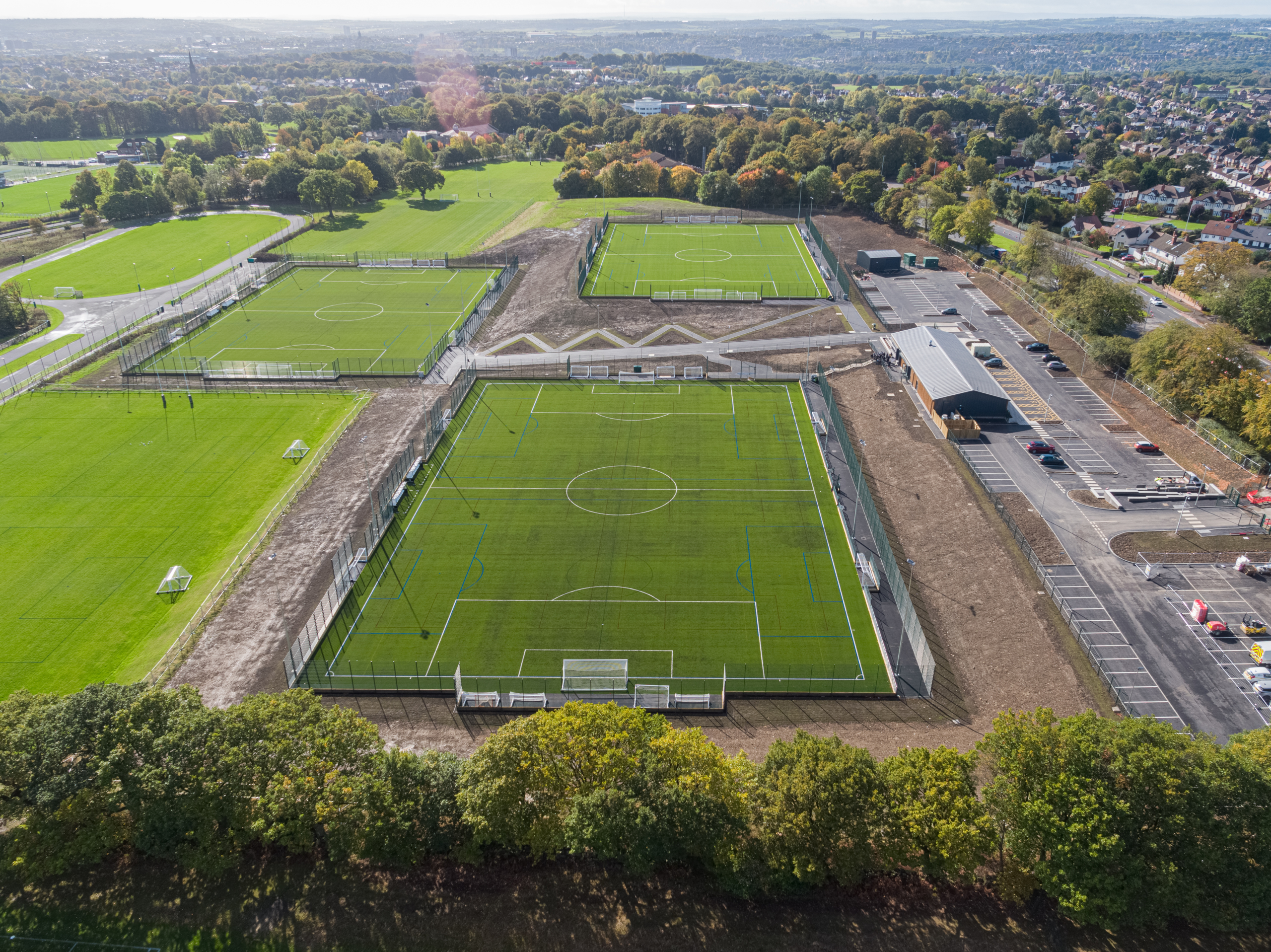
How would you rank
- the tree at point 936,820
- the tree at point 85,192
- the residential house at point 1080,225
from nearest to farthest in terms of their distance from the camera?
the tree at point 936,820 < the residential house at point 1080,225 < the tree at point 85,192

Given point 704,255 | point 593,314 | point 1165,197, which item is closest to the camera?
point 593,314

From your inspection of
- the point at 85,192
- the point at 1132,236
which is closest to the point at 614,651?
the point at 1132,236

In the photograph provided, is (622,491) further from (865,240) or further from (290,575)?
(865,240)

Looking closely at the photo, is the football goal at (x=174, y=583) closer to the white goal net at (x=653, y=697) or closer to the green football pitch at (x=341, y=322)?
the white goal net at (x=653, y=697)

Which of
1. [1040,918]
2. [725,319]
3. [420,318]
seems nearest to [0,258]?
[420,318]

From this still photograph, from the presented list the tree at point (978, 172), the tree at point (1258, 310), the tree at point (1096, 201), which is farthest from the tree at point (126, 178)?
the tree at point (1258, 310)

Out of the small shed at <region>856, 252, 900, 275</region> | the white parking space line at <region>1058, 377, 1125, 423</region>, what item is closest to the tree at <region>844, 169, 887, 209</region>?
the small shed at <region>856, 252, 900, 275</region>
